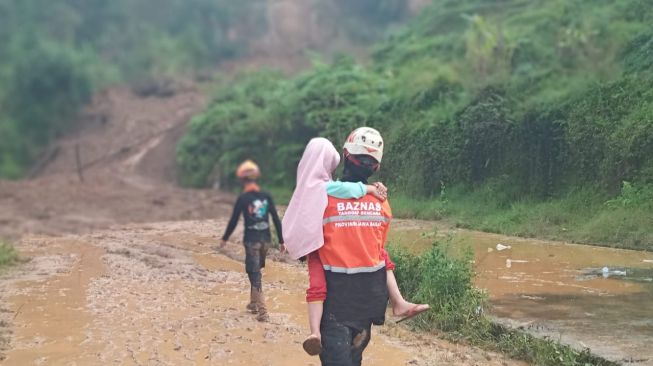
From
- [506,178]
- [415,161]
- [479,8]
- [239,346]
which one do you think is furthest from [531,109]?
[479,8]

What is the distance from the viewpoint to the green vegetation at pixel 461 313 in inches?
Answer: 266

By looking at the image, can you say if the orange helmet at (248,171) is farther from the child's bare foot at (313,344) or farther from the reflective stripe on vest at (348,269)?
the child's bare foot at (313,344)

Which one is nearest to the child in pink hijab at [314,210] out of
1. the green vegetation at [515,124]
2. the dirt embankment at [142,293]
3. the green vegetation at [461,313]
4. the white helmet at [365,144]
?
the white helmet at [365,144]

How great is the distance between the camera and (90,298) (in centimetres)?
1077

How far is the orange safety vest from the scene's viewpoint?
14.4 feet

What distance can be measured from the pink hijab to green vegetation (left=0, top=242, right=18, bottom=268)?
10.8 metres

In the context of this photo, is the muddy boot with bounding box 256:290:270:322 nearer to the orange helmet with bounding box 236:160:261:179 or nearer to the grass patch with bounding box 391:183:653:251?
the orange helmet with bounding box 236:160:261:179

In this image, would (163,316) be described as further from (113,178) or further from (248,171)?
(113,178)

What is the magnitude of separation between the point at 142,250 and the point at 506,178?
7.23 m

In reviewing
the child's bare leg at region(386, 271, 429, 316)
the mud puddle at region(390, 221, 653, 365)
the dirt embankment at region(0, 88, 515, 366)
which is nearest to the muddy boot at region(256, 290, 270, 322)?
the dirt embankment at region(0, 88, 515, 366)

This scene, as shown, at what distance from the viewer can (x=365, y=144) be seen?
4.49 meters

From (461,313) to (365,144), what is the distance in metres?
3.82

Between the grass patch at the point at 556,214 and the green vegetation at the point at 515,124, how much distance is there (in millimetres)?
27

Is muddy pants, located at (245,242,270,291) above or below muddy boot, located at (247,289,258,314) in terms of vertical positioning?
above
